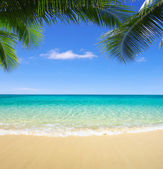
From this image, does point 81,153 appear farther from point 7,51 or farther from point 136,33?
point 7,51

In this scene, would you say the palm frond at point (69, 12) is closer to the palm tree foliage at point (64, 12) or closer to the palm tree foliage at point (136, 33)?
the palm tree foliage at point (64, 12)

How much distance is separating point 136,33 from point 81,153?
2.51m

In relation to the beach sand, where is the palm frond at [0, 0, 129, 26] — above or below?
above

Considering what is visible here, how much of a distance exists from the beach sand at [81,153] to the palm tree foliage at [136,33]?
6.33ft

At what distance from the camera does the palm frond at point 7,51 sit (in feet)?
9.56

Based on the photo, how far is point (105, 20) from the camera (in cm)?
206

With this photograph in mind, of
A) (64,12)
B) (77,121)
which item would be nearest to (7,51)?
(64,12)

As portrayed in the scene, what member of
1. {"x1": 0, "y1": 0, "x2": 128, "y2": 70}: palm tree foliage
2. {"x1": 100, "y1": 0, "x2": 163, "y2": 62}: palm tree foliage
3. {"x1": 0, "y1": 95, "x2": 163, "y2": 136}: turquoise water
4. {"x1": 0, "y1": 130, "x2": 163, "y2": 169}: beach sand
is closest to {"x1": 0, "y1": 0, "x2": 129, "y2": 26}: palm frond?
{"x1": 0, "y1": 0, "x2": 128, "y2": 70}: palm tree foliage

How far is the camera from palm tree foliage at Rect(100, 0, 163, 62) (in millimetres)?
1933

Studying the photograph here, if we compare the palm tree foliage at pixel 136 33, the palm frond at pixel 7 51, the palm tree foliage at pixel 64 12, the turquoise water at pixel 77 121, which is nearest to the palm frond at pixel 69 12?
the palm tree foliage at pixel 64 12

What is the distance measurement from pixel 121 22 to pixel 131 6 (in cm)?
27

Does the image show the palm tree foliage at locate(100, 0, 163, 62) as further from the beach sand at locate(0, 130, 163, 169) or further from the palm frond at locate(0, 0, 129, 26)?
the beach sand at locate(0, 130, 163, 169)

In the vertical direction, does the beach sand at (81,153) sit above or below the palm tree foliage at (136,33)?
below

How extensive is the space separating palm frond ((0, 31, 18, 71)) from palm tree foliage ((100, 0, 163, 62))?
2.24 metres
